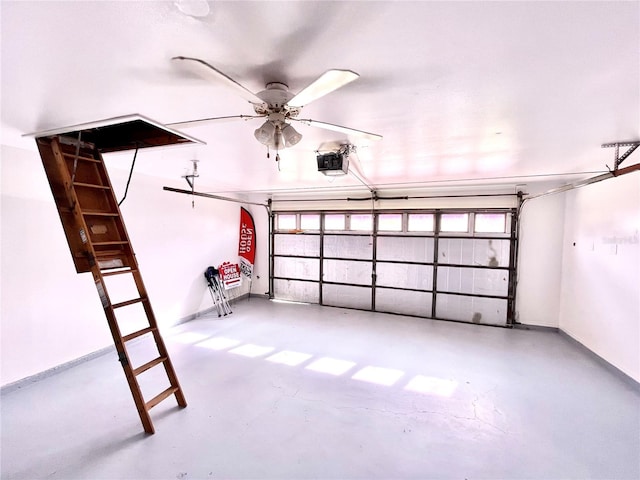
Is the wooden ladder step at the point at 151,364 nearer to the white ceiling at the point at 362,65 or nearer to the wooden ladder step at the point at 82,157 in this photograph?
the wooden ladder step at the point at 82,157

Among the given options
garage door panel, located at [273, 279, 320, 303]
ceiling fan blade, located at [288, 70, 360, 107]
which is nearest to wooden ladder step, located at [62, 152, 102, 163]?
ceiling fan blade, located at [288, 70, 360, 107]

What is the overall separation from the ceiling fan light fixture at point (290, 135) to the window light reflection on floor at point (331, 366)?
8.36 feet

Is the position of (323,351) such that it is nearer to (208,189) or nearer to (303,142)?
(303,142)

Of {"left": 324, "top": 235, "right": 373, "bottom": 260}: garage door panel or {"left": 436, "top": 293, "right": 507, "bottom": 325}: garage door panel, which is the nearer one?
{"left": 436, "top": 293, "right": 507, "bottom": 325}: garage door panel

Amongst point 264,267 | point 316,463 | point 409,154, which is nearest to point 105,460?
point 316,463

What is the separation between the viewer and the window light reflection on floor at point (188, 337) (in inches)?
161

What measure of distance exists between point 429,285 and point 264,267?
143 inches

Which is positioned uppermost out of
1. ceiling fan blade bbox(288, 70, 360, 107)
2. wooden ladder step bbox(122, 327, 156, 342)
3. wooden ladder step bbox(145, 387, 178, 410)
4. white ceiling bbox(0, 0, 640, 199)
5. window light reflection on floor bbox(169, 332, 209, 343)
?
white ceiling bbox(0, 0, 640, 199)

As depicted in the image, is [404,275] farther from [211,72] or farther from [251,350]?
[211,72]

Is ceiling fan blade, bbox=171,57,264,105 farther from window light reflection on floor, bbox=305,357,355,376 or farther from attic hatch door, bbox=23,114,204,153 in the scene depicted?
window light reflection on floor, bbox=305,357,355,376

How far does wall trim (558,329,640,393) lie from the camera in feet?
9.39

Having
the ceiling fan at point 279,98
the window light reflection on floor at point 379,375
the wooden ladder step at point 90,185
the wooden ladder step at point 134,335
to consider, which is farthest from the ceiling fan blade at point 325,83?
the window light reflection on floor at point 379,375

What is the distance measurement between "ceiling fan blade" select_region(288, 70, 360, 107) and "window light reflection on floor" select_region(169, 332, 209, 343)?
3875 mm

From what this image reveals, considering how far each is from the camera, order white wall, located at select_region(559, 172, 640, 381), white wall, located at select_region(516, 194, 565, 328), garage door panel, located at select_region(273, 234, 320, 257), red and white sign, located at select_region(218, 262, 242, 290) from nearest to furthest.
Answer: white wall, located at select_region(559, 172, 640, 381)
white wall, located at select_region(516, 194, 565, 328)
red and white sign, located at select_region(218, 262, 242, 290)
garage door panel, located at select_region(273, 234, 320, 257)
